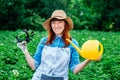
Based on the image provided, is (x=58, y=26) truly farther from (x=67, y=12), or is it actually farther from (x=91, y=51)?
(x=67, y=12)

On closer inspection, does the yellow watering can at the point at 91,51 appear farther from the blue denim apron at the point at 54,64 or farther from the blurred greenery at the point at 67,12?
the blurred greenery at the point at 67,12

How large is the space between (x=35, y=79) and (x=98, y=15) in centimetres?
2222

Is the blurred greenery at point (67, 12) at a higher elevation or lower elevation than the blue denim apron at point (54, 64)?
lower

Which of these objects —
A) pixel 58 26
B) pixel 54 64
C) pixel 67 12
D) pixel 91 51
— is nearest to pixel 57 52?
pixel 54 64

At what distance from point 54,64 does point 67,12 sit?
20855 millimetres

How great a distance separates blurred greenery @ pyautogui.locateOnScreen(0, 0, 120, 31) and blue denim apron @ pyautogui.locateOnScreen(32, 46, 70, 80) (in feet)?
49.8

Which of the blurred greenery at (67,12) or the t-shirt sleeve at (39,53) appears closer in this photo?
the t-shirt sleeve at (39,53)

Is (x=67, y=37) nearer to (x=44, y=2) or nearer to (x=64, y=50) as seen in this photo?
(x=64, y=50)

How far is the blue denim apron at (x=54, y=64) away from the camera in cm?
393

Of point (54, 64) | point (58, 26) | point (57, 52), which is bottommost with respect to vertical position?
point (54, 64)

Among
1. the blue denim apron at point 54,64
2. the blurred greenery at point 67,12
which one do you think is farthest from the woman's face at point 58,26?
the blurred greenery at point 67,12

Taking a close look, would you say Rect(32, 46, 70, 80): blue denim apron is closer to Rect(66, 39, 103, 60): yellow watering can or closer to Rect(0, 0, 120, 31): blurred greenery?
Rect(66, 39, 103, 60): yellow watering can

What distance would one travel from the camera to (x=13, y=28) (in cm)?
2056

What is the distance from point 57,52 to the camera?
13.0 ft
